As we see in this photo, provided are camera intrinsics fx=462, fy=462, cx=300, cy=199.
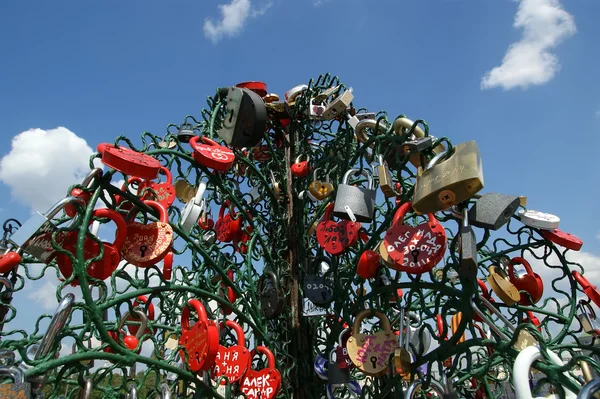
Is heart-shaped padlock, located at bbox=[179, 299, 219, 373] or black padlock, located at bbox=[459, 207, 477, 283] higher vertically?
black padlock, located at bbox=[459, 207, 477, 283]

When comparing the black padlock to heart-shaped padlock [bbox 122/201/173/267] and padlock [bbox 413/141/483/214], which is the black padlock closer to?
padlock [bbox 413/141/483/214]

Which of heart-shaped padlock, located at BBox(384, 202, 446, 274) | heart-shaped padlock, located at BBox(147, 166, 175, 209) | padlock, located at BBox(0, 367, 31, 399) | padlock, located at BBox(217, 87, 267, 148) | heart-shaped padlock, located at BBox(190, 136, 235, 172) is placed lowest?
padlock, located at BBox(0, 367, 31, 399)

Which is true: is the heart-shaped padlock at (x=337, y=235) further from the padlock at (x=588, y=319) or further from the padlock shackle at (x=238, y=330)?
the padlock at (x=588, y=319)

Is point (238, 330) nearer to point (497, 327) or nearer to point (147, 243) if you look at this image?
point (147, 243)

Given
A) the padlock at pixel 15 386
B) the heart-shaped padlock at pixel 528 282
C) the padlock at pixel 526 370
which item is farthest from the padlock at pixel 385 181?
the padlock at pixel 15 386

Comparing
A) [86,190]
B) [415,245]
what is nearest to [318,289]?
[415,245]

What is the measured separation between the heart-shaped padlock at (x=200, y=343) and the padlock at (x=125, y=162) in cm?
84

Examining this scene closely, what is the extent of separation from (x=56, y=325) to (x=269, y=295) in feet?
6.89

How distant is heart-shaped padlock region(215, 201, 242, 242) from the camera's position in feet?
14.2

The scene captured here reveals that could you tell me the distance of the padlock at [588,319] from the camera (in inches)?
119

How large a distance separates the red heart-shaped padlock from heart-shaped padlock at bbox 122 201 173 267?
1313mm

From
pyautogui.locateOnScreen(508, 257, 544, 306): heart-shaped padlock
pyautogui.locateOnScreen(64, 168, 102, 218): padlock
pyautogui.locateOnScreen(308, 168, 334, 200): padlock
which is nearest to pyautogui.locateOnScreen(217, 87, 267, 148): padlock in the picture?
pyautogui.locateOnScreen(308, 168, 334, 200): padlock

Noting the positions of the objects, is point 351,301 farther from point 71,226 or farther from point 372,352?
point 71,226

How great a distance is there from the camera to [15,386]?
1631 millimetres
